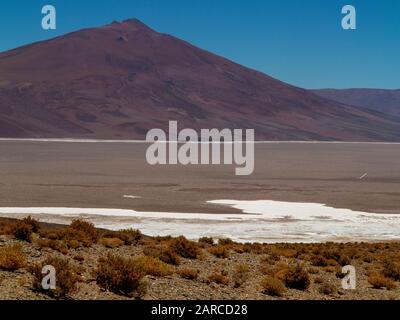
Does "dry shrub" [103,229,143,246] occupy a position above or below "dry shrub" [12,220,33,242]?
below

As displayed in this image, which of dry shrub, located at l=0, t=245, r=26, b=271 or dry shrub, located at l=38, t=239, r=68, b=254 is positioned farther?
dry shrub, located at l=38, t=239, r=68, b=254

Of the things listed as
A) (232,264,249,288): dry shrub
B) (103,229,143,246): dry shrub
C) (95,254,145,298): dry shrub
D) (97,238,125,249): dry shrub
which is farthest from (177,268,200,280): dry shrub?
(103,229,143,246): dry shrub

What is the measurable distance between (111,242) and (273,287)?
501 cm

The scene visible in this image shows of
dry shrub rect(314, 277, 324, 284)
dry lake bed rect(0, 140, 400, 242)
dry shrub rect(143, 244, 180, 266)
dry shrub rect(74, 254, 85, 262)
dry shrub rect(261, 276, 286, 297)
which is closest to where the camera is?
dry shrub rect(261, 276, 286, 297)

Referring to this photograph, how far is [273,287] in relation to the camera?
11617mm

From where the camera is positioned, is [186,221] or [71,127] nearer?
[186,221]

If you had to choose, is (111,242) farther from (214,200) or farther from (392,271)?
(214,200)

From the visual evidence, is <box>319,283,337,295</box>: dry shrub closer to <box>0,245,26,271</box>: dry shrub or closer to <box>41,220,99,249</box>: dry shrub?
<box>41,220,99,249</box>: dry shrub

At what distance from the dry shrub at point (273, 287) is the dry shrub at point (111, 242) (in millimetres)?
4591

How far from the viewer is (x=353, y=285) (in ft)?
43.6

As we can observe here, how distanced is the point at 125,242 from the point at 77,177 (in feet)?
112

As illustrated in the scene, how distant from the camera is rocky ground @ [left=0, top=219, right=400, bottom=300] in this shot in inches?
404
